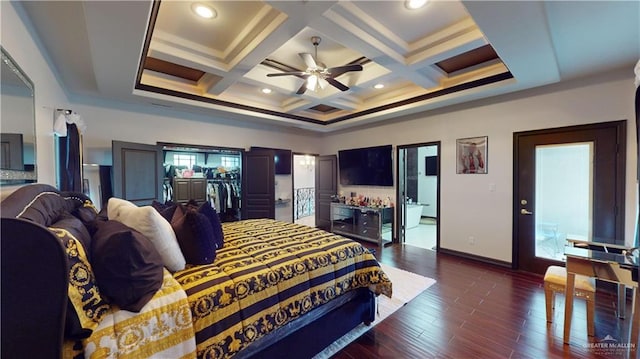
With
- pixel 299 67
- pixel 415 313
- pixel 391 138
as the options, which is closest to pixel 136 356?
pixel 415 313

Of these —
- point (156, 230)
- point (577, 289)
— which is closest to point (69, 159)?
point (156, 230)

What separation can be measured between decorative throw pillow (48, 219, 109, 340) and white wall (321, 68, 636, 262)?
472 centimetres

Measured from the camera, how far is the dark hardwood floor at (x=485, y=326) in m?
2.05

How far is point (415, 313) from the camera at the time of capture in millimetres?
2613

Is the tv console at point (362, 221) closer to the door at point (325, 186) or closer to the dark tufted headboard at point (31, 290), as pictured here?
the door at point (325, 186)

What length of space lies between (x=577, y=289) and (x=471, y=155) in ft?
8.11

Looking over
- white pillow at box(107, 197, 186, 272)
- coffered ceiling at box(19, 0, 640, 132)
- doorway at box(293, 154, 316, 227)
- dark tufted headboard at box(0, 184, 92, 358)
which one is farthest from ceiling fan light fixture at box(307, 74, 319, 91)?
doorway at box(293, 154, 316, 227)

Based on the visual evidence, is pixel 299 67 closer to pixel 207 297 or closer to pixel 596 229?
pixel 207 297

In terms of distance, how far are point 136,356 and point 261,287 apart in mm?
687

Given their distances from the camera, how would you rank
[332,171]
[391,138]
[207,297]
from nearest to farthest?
[207,297], [391,138], [332,171]

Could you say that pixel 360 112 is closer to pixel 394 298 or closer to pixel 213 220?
pixel 394 298

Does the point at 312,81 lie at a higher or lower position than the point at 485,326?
higher

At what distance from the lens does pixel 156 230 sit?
5.12ft

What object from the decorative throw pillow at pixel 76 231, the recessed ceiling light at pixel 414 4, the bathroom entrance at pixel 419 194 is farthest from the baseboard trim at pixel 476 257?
the decorative throw pillow at pixel 76 231
